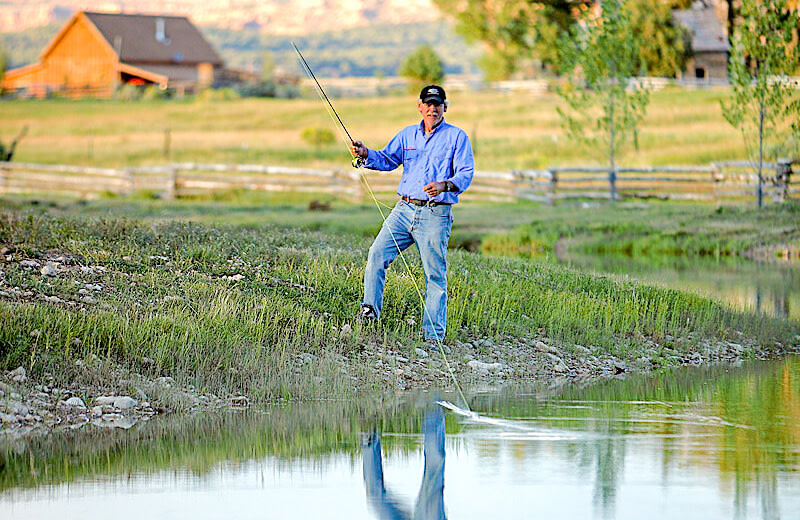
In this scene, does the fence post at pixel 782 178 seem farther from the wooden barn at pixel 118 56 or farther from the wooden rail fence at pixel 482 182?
the wooden barn at pixel 118 56

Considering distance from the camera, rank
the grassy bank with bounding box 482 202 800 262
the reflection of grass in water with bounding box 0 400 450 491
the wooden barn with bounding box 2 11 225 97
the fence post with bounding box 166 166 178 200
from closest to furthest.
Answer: the reflection of grass in water with bounding box 0 400 450 491, the grassy bank with bounding box 482 202 800 262, the fence post with bounding box 166 166 178 200, the wooden barn with bounding box 2 11 225 97

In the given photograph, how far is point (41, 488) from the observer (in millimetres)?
7770

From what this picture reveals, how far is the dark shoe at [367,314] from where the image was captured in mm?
12133

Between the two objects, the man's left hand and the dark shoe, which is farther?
the dark shoe

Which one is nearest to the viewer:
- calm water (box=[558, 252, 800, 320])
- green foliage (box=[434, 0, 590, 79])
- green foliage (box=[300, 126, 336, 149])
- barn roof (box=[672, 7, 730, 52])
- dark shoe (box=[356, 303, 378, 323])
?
dark shoe (box=[356, 303, 378, 323])

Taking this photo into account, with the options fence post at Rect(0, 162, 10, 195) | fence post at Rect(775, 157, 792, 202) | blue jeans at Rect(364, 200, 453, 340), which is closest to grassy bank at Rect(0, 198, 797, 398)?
blue jeans at Rect(364, 200, 453, 340)

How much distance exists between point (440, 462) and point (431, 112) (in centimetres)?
394

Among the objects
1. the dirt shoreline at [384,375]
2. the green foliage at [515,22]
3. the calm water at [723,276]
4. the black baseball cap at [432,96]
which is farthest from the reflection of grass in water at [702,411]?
the green foliage at [515,22]

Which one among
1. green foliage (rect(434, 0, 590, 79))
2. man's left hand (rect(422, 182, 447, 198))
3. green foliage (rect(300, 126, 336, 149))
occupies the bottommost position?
man's left hand (rect(422, 182, 447, 198))

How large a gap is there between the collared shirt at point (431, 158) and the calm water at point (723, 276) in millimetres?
5856

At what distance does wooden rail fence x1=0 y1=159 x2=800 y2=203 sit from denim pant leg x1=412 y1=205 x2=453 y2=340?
74.2ft

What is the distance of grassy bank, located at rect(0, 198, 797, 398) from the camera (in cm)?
1073

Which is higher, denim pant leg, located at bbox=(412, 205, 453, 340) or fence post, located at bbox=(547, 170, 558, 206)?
fence post, located at bbox=(547, 170, 558, 206)

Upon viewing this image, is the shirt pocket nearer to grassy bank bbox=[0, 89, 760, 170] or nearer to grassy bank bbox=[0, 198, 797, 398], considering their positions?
grassy bank bbox=[0, 198, 797, 398]
